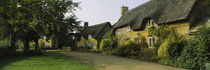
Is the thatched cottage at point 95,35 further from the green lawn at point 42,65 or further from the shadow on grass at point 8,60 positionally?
the green lawn at point 42,65

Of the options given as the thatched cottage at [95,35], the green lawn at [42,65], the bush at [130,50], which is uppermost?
the thatched cottage at [95,35]

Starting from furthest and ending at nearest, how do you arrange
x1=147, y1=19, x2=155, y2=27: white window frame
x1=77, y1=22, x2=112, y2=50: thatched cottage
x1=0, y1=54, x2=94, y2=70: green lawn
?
x1=77, y1=22, x2=112, y2=50: thatched cottage
x1=147, y1=19, x2=155, y2=27: white window frame
x1=0, y1=54, x2=94, y2=70: green lawn

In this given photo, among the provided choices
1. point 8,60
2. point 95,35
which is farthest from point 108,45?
point 8,60

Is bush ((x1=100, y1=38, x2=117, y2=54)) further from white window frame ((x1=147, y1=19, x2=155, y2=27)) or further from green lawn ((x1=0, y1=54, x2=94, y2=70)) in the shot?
green lawn ((x1=0, y1=54, x2=94, y2=70))

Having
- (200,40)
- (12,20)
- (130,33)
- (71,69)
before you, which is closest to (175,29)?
(200,40)

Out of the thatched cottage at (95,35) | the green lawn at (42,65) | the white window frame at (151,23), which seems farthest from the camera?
the thatched cottage at (95,35)

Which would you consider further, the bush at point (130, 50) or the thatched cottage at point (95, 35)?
the thatched cottage at point (95, 35)

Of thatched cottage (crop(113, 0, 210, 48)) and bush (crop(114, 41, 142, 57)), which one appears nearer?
thatched cottage (crop(113, 0, 210, 48))

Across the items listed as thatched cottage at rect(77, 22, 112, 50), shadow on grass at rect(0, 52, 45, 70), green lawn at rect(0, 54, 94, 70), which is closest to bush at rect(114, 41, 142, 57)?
green lawn at rect(0, 54, 94, 70)

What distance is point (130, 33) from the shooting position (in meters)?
25.1

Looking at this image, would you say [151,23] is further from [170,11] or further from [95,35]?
[95,35]

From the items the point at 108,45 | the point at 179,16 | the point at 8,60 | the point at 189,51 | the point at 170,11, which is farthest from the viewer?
the point at 108,45

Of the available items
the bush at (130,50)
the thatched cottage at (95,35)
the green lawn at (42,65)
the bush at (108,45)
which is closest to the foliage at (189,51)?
the bush at (130,50)

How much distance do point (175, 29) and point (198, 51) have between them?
20.0 feet
